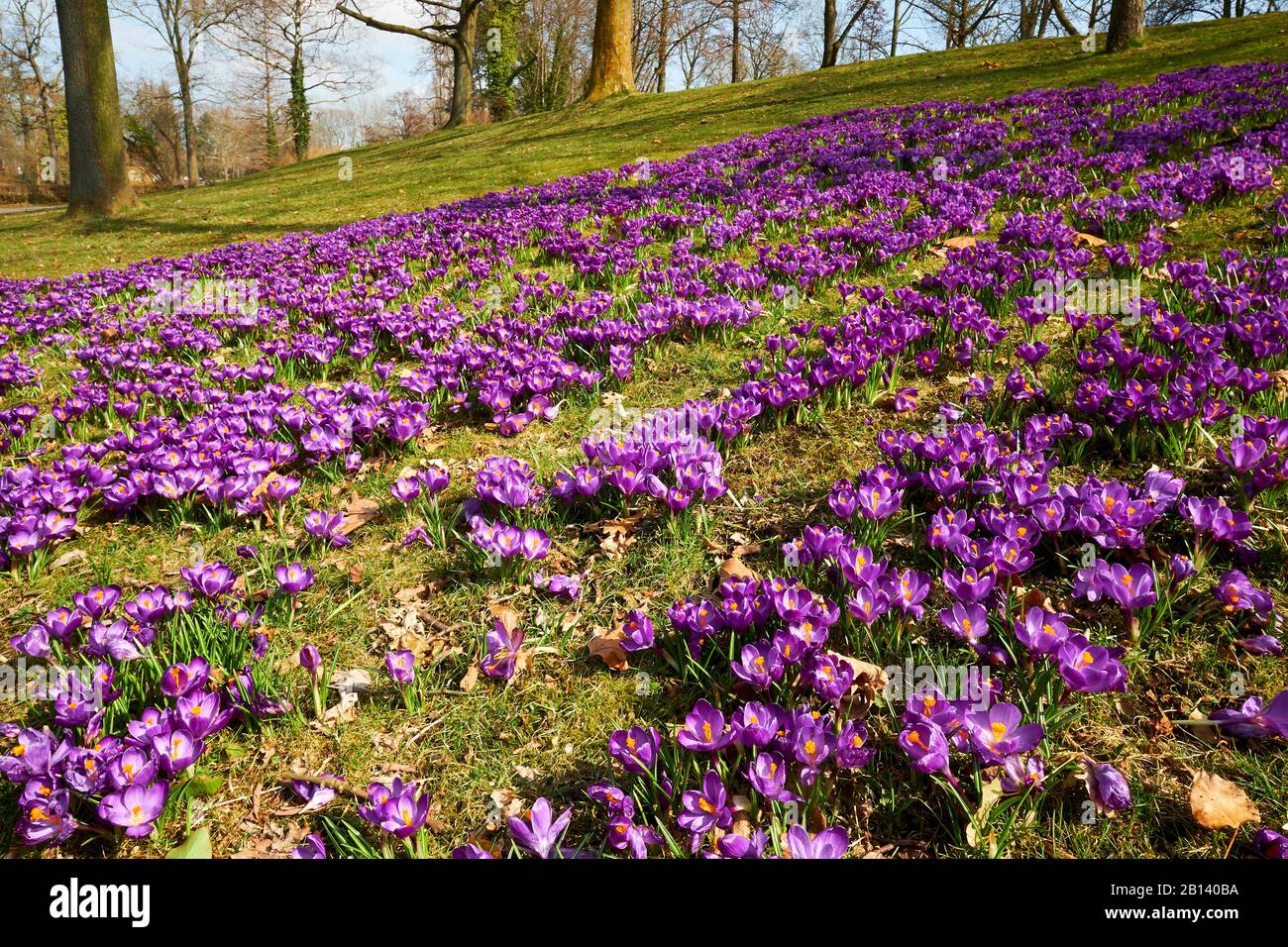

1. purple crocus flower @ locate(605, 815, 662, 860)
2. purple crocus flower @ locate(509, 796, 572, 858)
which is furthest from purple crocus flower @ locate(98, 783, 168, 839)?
purple crocus flower @ locate(605, 815, 662, 860)

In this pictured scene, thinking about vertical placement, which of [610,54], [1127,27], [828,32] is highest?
[828,32]

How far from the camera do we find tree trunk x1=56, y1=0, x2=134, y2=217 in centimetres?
1611

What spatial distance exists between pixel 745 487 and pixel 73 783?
2.59 m

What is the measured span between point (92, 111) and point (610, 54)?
15.8 m

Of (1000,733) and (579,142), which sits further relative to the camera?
(579,142)

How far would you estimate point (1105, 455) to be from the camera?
310 centimetres

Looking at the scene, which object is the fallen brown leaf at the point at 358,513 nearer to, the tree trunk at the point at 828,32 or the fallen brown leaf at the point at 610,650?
the fallen brown leaf at the point at 610,650

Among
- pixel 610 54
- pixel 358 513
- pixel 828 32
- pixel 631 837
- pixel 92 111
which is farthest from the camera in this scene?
pixel 828 32

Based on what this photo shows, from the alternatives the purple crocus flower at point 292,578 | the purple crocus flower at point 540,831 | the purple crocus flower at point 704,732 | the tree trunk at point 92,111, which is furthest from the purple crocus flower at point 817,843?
the tree trunk at point 92,111

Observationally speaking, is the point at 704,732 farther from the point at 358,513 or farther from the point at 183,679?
the point at 358,513

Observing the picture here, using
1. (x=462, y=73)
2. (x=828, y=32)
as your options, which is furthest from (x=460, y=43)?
(x=828, y=32)

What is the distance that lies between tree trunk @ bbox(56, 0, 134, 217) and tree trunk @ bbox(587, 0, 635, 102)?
14.0 meters

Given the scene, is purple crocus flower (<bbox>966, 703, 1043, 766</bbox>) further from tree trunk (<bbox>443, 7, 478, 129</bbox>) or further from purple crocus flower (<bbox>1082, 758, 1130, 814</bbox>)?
tree trunk (<bbox>443, 7, 478, 129</bbox>)

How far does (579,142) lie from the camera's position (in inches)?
738
